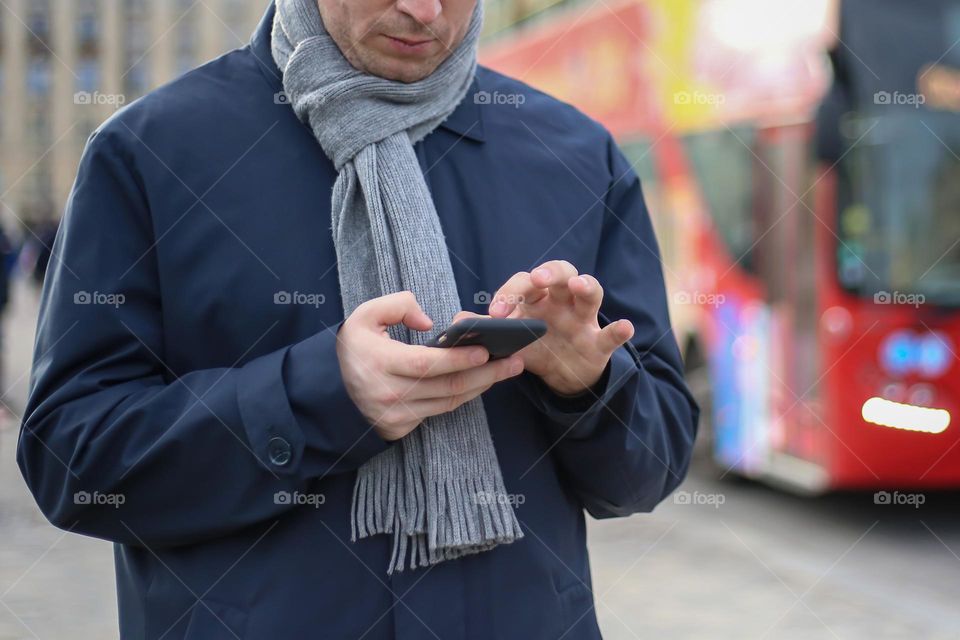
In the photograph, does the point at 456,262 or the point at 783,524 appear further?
the point at 783,524

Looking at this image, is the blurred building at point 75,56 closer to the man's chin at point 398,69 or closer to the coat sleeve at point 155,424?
the man's chin at point 398,69

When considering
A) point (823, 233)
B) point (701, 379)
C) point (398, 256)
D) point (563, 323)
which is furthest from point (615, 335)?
point (701, 379)

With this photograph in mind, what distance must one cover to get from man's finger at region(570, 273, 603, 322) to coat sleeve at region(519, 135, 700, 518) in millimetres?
114

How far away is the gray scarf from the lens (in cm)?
156

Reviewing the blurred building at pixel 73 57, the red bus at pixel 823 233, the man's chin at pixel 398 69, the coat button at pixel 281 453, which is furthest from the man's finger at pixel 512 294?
the blurred building at pixel 73 57

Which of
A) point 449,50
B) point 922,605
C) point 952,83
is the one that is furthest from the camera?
point 952,83

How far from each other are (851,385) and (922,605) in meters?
1.34

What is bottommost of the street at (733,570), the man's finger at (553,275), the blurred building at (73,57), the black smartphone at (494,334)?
the blurred building at (73,57)

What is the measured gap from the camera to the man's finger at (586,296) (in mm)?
1480

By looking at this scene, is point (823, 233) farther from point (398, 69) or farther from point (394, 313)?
point (394, 313)

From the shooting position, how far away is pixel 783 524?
7152mm

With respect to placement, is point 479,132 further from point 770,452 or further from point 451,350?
point 770,452

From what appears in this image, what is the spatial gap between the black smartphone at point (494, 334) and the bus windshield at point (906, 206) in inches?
211

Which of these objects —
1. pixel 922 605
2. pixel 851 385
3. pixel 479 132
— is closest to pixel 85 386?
pixel 479 132
